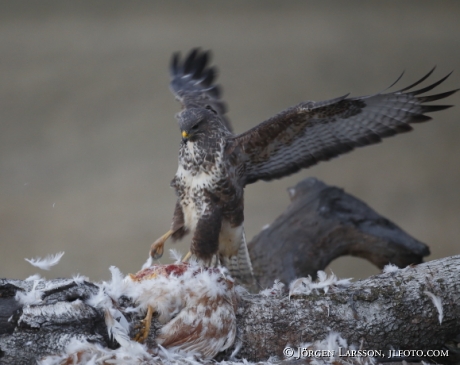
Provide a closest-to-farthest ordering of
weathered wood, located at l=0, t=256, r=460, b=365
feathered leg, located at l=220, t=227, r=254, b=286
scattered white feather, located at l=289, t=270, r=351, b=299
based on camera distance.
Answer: weathered wood, located at l=0, t=256, r=460, b=365 → scattered white feather, located at l=289, t=270, r=351, b=299 → feathered leg, located at l=220, t=227, r=254, b=286

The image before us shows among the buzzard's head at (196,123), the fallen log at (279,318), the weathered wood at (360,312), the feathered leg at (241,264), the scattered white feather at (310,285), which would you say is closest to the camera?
the fallen log at (279,318)

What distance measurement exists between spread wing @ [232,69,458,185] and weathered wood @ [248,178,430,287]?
33 cm

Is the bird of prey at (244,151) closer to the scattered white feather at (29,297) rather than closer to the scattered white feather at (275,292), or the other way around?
the scattered white feather at (275,292)

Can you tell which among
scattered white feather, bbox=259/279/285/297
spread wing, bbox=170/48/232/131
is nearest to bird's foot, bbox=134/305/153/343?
scattered white feather, bbox=259/279/285/297

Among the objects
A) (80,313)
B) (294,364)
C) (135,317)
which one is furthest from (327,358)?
(80,313)

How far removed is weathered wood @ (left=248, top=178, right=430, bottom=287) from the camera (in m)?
2.76

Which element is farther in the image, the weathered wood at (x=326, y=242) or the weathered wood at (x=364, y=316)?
the weathered wood at (x=326, y=242)

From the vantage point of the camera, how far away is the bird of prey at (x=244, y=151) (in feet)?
7.64

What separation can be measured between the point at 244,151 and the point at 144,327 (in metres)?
1.19

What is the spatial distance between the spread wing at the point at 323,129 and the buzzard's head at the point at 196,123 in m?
0.14

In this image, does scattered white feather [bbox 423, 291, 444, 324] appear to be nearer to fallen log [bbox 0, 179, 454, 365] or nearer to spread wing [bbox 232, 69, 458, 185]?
fallen log [bbox 0, 179, 454, 365]

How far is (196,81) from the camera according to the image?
3.24 metres

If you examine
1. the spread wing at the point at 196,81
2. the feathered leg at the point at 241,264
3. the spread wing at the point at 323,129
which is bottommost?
the feathered leg at the point at 241,264

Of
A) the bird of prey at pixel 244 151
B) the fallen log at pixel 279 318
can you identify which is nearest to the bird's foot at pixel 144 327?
the fallen log at pixel 279 318
